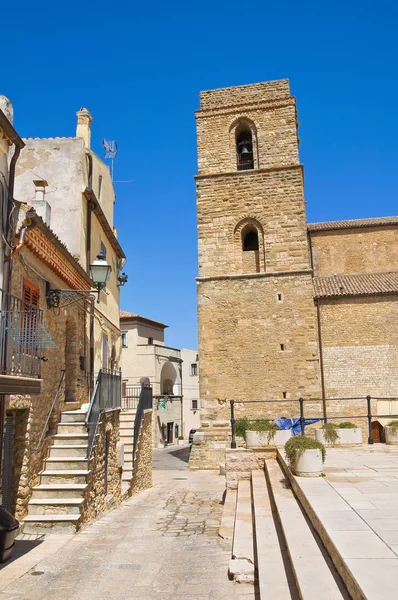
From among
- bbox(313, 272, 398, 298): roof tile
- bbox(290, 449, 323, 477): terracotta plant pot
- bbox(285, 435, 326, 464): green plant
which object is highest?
bbox(313, 272, 398, 298): roof tile

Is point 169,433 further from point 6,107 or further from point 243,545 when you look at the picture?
point 243,545

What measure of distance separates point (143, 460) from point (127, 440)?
106 cm

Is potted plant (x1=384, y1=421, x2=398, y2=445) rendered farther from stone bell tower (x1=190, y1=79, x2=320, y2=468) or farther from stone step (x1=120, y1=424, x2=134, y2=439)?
stone bell tower (x1=190, y1=79, x2=320, y2=468)

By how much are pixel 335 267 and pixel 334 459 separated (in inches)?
738

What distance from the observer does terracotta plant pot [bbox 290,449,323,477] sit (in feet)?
25.6

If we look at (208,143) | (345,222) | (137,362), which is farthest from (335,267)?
(137,362)

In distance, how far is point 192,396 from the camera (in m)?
45.0

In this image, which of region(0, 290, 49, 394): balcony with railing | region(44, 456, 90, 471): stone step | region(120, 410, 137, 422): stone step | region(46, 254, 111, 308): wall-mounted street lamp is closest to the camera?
region(0, 290, 49, 394): balcony with railing

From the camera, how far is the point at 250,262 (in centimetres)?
2255

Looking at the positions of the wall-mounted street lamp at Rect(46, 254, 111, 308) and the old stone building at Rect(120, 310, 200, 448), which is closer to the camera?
the wall-mounted street lamp at Rect(46, 254, 111, 308)

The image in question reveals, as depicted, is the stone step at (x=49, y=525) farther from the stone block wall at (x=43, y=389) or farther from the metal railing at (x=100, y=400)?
the metal railing at (x=100, y=400)

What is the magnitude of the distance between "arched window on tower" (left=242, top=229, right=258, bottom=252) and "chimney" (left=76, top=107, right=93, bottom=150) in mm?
9095

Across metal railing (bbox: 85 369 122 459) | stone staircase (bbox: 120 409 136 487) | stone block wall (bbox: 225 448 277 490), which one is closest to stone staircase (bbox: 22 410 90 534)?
metal railing (bbox: 85 369 122 459)

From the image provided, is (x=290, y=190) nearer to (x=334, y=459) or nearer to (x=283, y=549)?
(x=334, y=459)
